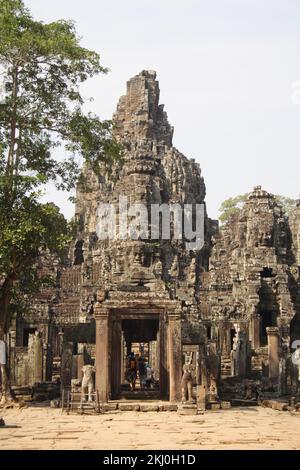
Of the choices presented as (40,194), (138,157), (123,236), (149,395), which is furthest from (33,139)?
(138,157)

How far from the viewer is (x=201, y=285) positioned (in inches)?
1860

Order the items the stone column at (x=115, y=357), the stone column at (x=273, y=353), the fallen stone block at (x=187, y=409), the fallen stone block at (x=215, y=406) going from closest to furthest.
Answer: the fallen stone block at (x=187, y=409) < the fallen stone block at (x=215, y=406) < the stone column at (x=115, y=357) < the stone column at (x=273, y=353)

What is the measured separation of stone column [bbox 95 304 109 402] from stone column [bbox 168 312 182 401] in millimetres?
1870

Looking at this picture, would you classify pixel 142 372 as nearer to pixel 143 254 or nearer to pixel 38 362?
pixel 38 362

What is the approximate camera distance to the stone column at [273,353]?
30.1 metres

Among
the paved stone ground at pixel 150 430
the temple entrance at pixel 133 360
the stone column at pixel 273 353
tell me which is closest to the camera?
the paved stone ground at pixel 150 430

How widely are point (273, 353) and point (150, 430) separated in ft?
49.7

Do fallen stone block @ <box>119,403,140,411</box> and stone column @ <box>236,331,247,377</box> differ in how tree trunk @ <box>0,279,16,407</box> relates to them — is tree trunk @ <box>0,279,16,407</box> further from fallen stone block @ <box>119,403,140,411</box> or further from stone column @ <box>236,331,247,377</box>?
stone column @ <box>236,331,247,377</box>

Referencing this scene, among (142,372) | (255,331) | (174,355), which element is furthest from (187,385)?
(255,331)

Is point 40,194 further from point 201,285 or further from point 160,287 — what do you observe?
point 201,285

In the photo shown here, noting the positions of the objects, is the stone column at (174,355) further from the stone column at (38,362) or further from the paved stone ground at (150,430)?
the stone column at (38,362)

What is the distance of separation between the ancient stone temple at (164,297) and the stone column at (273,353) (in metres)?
0.04

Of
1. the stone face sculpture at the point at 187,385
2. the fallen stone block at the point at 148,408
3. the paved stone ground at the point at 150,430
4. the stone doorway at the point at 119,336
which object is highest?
the stone doorway at the point at 119,336

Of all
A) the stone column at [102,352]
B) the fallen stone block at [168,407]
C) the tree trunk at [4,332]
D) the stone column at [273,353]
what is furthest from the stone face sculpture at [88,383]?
the stone column at [273,353]
